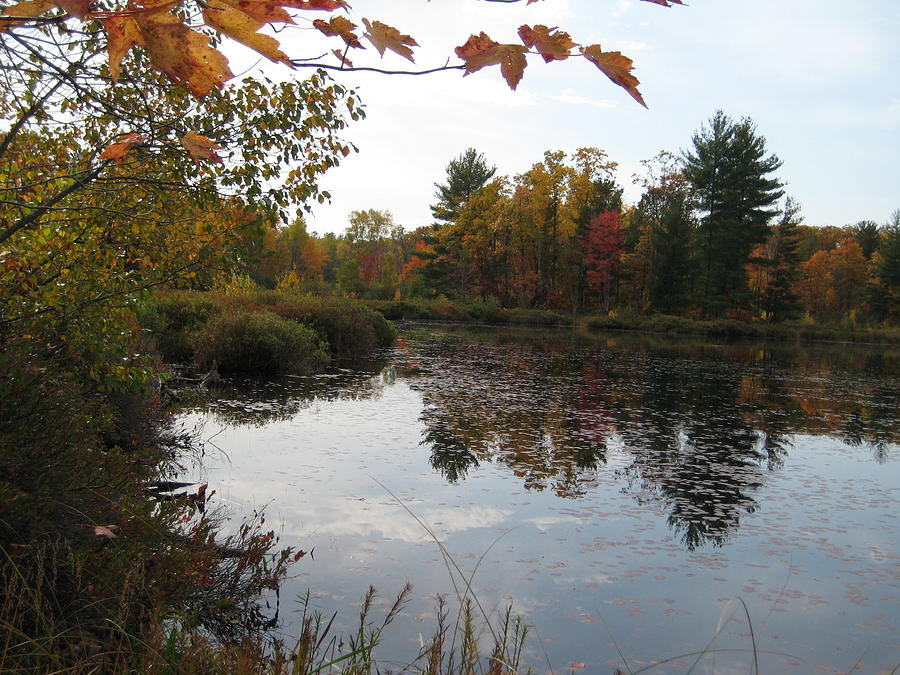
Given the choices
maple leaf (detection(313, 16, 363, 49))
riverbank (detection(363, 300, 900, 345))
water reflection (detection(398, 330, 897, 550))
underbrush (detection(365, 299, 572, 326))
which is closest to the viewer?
maple leaf (detection(313, 16, 363, 49))

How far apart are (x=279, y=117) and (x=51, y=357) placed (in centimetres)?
210

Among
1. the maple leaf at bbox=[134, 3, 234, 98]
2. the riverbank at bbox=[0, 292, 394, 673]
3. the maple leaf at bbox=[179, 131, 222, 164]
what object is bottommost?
the riverbank at bbox=[0, 292, 394, 673]

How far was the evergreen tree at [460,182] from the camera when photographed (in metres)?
62.6

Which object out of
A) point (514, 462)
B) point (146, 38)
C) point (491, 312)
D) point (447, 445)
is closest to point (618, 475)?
point (514, 462)

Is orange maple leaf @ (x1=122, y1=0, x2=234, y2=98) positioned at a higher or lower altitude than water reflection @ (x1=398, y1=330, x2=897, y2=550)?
higher

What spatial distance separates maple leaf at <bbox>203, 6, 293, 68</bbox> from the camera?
126cm

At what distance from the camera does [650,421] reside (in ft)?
35.1

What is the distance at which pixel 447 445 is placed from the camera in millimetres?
8398

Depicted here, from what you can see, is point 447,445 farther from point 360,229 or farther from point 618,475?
point 360,229

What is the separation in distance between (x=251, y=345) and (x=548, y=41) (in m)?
13.6

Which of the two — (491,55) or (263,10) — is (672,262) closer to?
(491,55)

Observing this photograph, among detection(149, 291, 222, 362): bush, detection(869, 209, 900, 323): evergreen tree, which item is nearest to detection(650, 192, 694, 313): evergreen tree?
detection(869, 209, 900, 323): evergreen tree

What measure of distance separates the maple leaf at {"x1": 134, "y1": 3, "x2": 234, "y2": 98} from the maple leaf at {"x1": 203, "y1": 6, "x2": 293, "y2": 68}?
0.18ft

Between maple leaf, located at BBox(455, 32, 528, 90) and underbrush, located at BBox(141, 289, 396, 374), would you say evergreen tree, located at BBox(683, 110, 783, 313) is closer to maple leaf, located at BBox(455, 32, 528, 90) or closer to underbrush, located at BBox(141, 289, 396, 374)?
Result: underbrush, located at BBox(141, 289, 396, 374)
